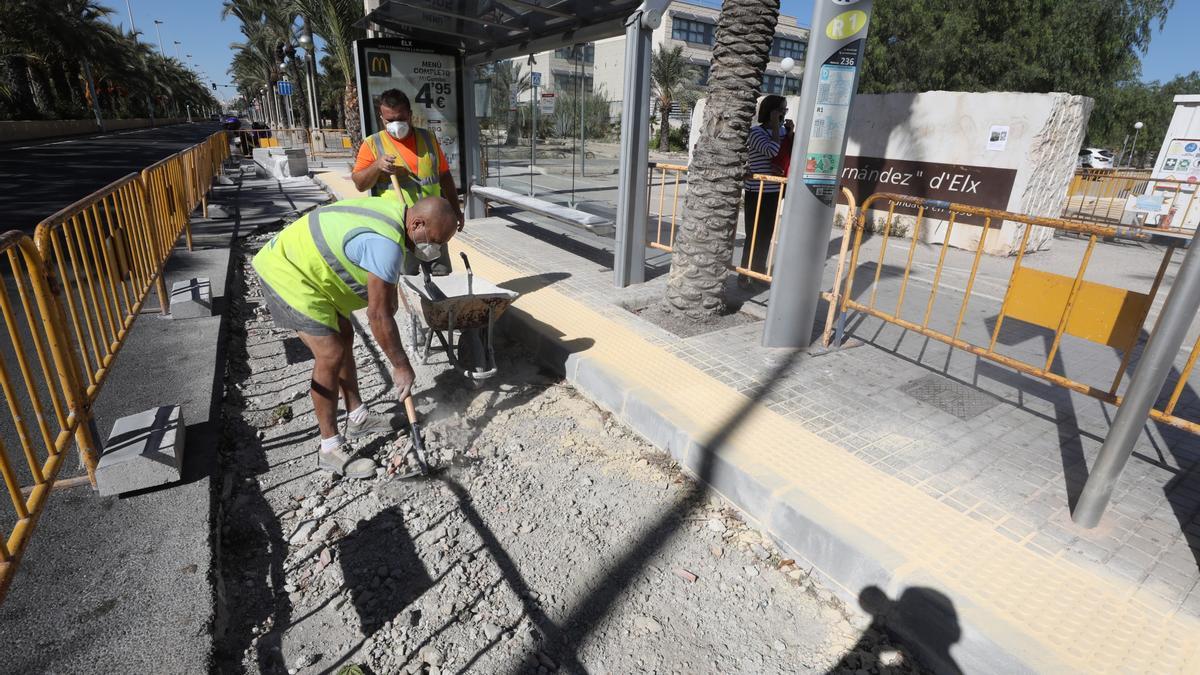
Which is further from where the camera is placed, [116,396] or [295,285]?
[116,396]

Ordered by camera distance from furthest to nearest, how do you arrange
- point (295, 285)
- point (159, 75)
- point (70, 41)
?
point (159, 75)
point (70, 41)
point (295, 285)

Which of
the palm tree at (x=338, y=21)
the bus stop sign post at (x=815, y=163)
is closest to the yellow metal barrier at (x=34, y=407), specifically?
the bus stop sign post at (x=815, y=163)

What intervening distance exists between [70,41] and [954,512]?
50.6 meters

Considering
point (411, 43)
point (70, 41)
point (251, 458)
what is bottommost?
Answer: point (251, 458)

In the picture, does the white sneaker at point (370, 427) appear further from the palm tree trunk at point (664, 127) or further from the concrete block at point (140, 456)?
the palm tree trunk at point (664, 127)

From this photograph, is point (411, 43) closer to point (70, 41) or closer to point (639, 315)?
point (639, 315)

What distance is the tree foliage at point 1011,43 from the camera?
22906 millimetres

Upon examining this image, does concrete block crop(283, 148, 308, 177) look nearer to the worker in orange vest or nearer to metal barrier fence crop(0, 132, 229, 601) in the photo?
metal barrier fence crop(0, 132, 229, 601)

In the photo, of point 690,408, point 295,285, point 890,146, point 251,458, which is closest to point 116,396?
point 251,458

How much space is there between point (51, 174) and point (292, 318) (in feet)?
62.9

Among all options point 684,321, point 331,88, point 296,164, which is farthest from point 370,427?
point 331,88

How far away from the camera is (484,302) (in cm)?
399

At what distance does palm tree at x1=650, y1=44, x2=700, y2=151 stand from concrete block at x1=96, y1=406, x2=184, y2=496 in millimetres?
36801

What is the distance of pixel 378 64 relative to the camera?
7367 mm
